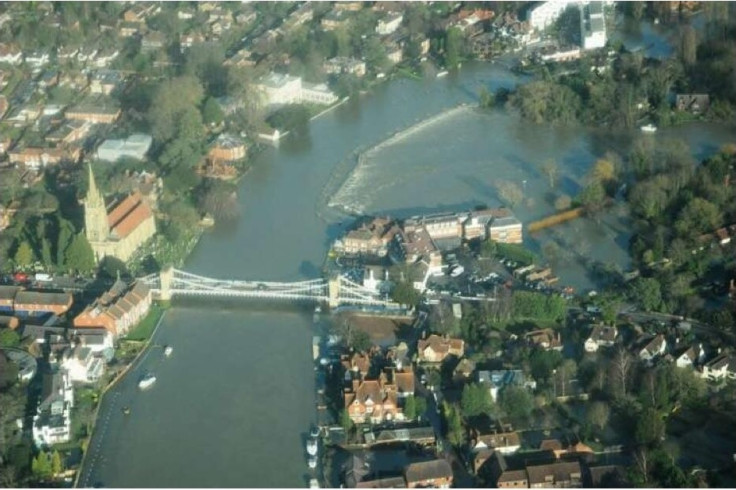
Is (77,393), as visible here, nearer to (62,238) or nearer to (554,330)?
(62,238)

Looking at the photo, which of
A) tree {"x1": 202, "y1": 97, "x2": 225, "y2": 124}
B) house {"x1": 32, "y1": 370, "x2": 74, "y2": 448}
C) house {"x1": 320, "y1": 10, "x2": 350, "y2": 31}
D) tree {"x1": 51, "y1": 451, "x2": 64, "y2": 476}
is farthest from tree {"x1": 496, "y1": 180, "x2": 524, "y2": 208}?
house {"x1": 320, "y1": 10, "x2": 350, "y2": 31}

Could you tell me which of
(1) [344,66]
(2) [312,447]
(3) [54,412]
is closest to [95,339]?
(3) [54,412]

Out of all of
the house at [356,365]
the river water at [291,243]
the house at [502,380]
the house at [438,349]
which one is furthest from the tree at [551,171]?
the house at [356,365]

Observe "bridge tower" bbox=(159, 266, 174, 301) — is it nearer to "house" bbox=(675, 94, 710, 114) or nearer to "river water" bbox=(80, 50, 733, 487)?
"river water" bbox=(80, 50, 733, 487)

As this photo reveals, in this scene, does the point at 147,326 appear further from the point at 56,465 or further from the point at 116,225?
the point at 56,465

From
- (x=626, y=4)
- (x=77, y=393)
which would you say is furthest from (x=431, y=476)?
(x=626, y=4)
